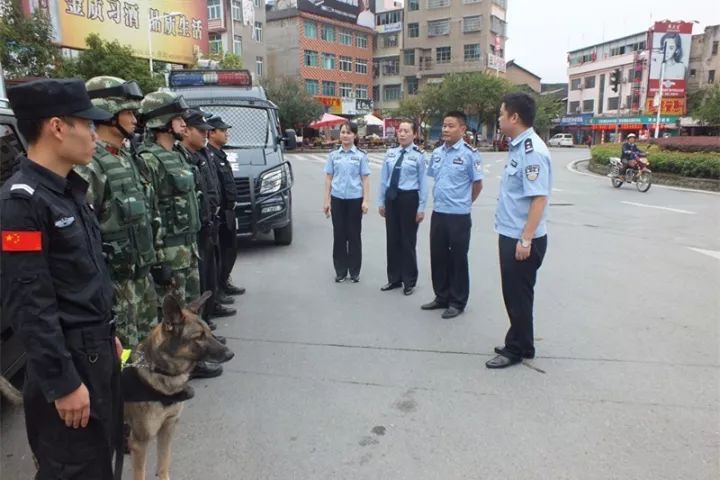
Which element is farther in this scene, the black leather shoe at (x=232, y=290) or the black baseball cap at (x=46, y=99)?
the black leather shoe at (x=232, y=290)

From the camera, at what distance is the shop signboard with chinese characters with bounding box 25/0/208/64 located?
24.3 metres

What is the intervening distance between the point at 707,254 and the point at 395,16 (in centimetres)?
5987

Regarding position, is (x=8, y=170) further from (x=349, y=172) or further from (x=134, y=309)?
(x=349, y=172)

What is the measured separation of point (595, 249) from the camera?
790 centimetres

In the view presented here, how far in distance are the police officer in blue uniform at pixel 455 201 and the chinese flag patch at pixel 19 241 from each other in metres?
3.84

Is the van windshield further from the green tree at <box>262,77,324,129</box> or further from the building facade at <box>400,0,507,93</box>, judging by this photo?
the building facade at <box>400,0,507,93</box>

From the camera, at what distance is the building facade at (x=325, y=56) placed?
53.2 metres

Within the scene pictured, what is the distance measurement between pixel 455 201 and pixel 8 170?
11.4 feet

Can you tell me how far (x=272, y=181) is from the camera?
7.46m

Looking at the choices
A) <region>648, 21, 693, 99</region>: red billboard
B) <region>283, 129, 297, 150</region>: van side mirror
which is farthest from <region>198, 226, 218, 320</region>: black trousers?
<region>648, 21, 693, 99</region>: red billboard

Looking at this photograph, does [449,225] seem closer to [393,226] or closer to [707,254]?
[393,226]

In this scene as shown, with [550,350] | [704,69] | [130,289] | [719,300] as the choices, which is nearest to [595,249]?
[719,300]

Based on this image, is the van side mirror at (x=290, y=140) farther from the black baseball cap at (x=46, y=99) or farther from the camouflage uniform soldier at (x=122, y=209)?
the black baseball cap at (x=46, y=99)

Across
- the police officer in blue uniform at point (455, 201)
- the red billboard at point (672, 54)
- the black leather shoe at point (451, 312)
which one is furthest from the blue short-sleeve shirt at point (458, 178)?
the red billboard at point (672, 54)
